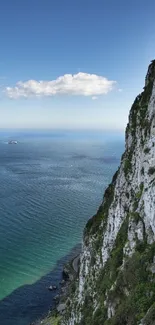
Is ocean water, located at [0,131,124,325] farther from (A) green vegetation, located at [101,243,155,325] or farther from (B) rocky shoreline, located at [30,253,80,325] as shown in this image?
(A) green vegetation, located at [101,243,155,325]

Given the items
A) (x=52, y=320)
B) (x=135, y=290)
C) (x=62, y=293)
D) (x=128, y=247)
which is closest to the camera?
(x=135, y=290)

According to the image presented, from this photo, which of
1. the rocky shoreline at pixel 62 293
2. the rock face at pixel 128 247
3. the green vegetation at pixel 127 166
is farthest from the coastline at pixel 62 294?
the green vegetation at pixel 127 166

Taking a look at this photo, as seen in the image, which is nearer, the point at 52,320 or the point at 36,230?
the point at 52,320

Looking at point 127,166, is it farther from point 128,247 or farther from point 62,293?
point 62,293

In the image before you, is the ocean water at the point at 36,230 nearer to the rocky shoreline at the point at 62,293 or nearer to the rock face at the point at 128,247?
the rocky shoreline at the point at 62,293

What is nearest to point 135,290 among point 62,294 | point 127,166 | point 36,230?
point 127,166

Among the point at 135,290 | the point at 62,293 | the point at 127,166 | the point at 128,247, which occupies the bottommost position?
the point at 62,293

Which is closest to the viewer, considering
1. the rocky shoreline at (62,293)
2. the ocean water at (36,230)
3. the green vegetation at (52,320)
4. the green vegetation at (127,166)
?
the green vegetation at (127,166)

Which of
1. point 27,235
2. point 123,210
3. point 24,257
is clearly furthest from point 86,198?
point 123,210

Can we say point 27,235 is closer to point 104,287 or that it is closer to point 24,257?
point 24,257
